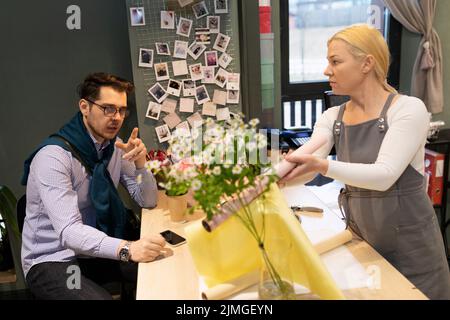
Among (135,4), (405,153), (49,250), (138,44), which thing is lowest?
(49,250)

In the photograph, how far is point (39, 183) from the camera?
1.86 meters

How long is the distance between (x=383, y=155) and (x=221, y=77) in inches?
51.2

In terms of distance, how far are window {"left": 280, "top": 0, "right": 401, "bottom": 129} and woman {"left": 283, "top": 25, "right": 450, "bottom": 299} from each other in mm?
1766

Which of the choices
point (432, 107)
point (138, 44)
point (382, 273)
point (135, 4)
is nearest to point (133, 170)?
point (138, 44)

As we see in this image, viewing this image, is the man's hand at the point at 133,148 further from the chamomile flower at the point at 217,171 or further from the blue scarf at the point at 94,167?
the chamomile flower at the point at 217,171

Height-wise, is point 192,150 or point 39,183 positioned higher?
point 192,150

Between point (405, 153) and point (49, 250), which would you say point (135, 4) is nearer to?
point (49, 250)

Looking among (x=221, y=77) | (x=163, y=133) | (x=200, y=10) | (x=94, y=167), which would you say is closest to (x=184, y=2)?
(x=200, y=10)

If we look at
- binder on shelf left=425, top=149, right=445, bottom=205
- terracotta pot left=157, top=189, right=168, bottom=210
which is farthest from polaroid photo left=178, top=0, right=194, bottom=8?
binder on shelf left=425, top=149, right=445, bottom=205

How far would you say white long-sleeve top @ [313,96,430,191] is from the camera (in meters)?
1.50

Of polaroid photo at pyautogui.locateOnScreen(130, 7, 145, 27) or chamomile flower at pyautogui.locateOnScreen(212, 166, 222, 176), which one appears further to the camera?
polaroid photo at pyautogui.locateOnScreen(130, 7, 145, 27)

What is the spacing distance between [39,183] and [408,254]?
143cm

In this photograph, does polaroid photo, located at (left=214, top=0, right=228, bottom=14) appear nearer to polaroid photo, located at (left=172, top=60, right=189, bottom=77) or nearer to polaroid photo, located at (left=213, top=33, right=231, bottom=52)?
polaroid photo, located at (left=213, top=33, right=231, bottom=52)

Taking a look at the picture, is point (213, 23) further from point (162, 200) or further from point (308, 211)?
point (308, 211)
